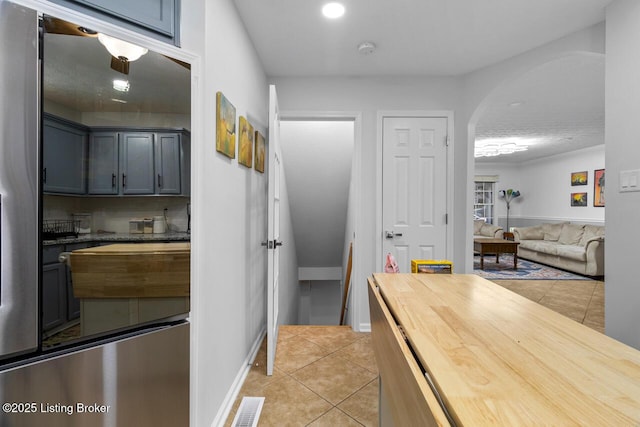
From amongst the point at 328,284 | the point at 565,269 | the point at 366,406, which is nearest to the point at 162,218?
the point at 366,406

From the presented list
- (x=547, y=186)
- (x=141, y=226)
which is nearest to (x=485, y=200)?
(x=547, y=186)

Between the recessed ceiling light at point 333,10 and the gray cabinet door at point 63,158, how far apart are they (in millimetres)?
1639

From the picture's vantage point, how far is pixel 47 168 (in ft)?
2.91

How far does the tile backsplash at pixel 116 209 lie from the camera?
92cm

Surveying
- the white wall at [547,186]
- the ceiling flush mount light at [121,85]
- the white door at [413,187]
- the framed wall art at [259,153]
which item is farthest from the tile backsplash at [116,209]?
the white wall at [547,186]

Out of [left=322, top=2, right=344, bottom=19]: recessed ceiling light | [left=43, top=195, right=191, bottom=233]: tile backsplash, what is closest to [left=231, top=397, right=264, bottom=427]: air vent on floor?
[left=43, top=195, right=191, bottom=233]: tile backsplash

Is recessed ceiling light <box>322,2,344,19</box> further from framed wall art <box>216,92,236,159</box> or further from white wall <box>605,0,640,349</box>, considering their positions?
white wall <box>605,0,640,349</box>

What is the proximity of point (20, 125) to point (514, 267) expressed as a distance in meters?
7.23

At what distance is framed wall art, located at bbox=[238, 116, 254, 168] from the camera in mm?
1952

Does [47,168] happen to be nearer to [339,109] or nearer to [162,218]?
[162,218]

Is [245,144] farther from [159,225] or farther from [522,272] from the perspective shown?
[522,272]

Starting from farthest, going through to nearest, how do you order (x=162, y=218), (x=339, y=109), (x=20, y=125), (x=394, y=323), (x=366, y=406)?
(x=339, y=109), (x=366, y=406), (x=162, y=218), (x=394, y=323), (x=20, y=125)

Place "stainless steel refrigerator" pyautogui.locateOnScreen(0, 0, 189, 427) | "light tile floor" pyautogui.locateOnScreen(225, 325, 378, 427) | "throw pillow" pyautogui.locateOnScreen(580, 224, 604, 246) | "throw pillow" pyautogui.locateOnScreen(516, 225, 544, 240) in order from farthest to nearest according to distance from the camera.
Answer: "throw pillow" pyautogui.locateOnScreen(516, 225, 544, 240)
"throw pillow" pyautogui.locateOnScreen(580, 224, 604, 246)
"light tile floor" pyautogui.locateOnScreen(225, 325, 378, 427)
"stainless steel refrigerator" pyautogui.locateOnScreen(0, 0, 189, 427)

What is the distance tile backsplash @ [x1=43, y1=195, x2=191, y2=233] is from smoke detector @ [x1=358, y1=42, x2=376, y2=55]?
1896mm
